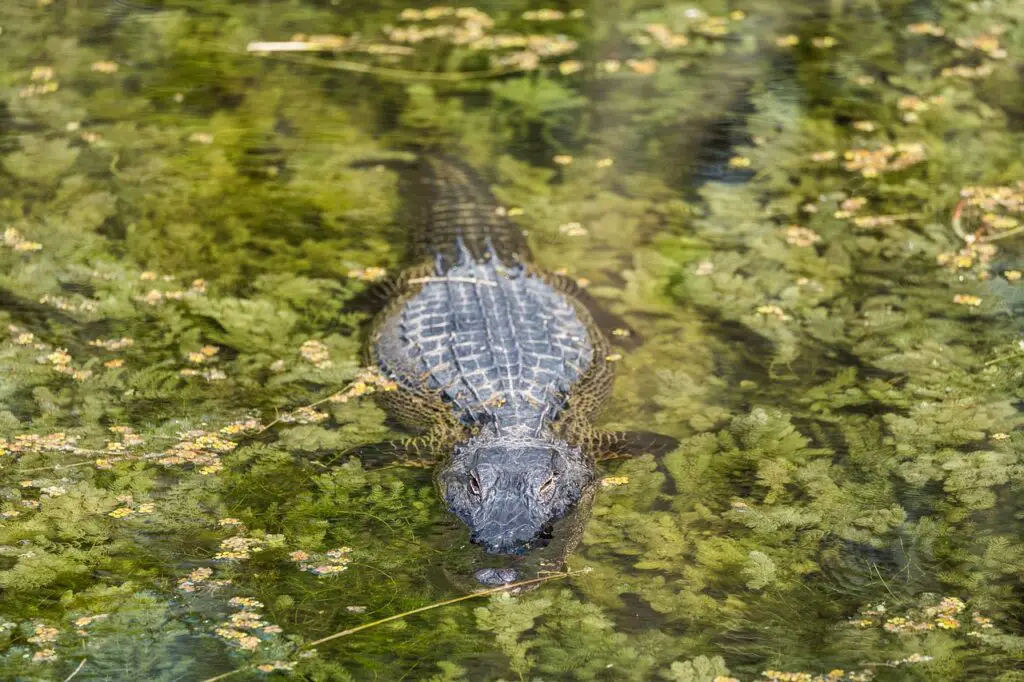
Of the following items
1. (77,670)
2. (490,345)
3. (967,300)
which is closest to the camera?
(77,670)

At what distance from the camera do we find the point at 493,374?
5359mm

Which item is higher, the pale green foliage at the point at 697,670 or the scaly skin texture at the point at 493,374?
the pale green foliage at the point at 697,670

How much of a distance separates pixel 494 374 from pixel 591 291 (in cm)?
98

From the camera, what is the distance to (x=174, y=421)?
15.6ft

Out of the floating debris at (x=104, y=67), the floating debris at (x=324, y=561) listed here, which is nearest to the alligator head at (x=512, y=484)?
the floating debris at (x=324, y=561)

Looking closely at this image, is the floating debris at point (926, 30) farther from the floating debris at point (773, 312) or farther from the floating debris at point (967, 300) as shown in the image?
the floating debris at point (773, 312)

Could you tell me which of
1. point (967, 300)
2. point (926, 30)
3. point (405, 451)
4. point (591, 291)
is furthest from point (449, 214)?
point (926, 30)

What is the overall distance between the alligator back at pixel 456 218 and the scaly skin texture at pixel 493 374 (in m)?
0.01

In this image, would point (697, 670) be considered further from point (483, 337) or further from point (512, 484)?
point (483, 337)

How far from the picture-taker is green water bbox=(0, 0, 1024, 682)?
3775 millimetres

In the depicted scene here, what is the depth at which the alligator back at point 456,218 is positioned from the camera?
20.9ft

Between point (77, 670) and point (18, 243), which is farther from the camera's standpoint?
point (18, 243)

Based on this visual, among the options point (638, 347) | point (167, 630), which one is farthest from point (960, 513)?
point (167, 630)

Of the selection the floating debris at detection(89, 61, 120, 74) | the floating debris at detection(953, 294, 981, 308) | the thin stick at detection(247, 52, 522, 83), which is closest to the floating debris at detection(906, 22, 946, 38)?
the thin stick at detection(247, 52, 522, 83)
